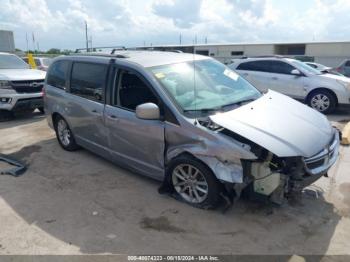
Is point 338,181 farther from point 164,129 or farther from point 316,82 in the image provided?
point 316,82

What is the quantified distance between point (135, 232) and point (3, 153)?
12.7ft

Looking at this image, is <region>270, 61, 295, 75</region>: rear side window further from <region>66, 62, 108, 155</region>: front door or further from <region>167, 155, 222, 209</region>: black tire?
<region>167, 155, 222, 209</region>: black tire

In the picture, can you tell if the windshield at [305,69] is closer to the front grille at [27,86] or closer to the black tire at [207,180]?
the black tire at [207,180]

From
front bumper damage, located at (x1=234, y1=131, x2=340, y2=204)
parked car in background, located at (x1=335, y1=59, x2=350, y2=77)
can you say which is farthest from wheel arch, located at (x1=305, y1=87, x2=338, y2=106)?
parked car in background, located at (x1=335, y1=59, x2=350, y2=77)

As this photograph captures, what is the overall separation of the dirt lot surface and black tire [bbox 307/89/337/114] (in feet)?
14.8

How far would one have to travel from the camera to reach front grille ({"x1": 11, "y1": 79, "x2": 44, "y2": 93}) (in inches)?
354

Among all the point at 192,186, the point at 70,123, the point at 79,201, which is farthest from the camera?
the point at 70,123

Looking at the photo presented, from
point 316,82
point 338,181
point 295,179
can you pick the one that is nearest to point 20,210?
point 295,179

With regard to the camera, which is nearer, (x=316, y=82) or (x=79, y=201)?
(x=79, y=201)

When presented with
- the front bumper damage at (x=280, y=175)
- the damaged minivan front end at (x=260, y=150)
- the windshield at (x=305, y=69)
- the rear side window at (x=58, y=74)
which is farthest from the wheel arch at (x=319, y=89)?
the rear side window at (x=58, y=74)

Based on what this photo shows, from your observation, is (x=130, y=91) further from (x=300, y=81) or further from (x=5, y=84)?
(x=300, y=81)

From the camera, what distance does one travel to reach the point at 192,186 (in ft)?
13.2

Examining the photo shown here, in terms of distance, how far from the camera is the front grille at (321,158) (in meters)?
3.60

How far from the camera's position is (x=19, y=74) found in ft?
31.1
